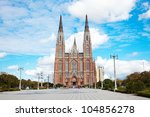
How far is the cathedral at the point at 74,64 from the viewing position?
120875 mm

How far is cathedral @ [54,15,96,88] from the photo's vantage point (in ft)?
397

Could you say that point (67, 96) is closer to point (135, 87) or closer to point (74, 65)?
point (135, 87)

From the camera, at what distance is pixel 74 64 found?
126m

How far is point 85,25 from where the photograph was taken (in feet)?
409

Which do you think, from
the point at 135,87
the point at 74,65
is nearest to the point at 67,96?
the point at 135,87

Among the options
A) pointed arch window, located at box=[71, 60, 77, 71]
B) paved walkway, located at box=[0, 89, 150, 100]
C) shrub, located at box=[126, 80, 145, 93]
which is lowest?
paved walkway, located at box=[0, 89, 150, 100]

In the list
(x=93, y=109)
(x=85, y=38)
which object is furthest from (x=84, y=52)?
(x=93, y=109)

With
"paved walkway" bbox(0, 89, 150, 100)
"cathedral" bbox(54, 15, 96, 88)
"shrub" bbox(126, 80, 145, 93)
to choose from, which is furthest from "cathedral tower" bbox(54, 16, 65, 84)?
"shrub" bbox(126, 80, 145, 93)

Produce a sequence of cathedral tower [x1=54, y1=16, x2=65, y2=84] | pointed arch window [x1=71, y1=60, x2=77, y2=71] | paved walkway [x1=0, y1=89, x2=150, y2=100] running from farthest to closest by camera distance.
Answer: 1. pointed arch window [x1=71, y1=60, x2=77, y2=71]
2. cathedral tower [x1=54, y1=16, x2=65, y2=84]
3. paved walkway [x1=0, y1=89, x2=150, y2=100]

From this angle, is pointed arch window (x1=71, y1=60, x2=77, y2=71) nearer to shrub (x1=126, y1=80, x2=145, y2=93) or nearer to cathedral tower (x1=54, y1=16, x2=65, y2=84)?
cathedral tower (x1=54, y1=16, x2=65, y2=84)

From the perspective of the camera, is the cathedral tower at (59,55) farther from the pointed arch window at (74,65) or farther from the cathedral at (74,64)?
the pointed arch window at (74,65)

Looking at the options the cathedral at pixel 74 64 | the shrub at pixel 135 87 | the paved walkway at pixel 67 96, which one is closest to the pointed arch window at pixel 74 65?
the cathedral at pixel 74 64

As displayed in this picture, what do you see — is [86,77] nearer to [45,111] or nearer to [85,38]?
[85,38]

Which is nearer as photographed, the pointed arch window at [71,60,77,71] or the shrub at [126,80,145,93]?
the shrub at [126,80,145,93]
